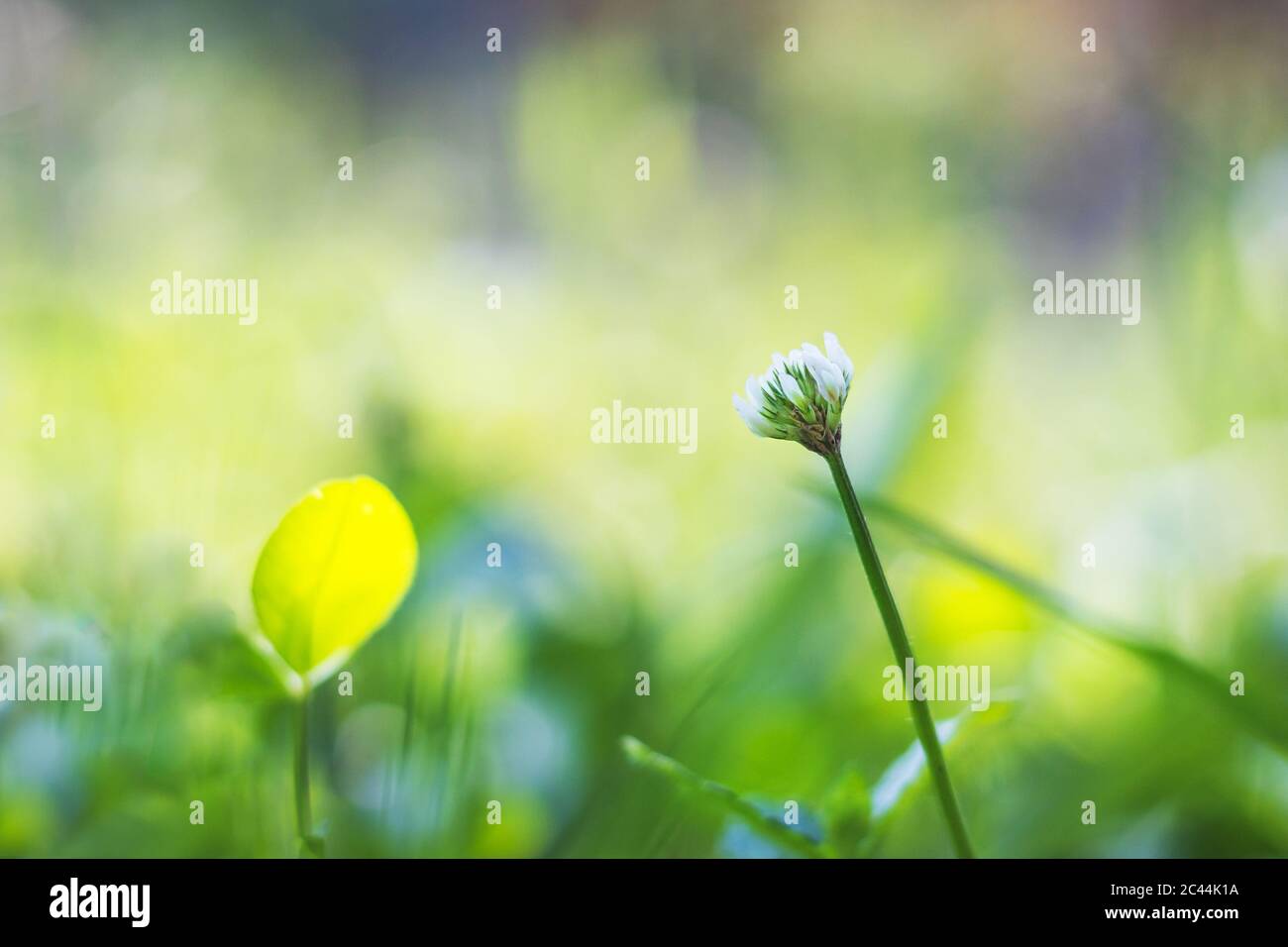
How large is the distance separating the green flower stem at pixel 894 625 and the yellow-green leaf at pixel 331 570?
0.14 metres

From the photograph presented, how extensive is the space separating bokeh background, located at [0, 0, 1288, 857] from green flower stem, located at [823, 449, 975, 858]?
0.03 m

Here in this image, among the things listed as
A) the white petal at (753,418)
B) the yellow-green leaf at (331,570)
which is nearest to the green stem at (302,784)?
the yellow-green leaf at (331,570)

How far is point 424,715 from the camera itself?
0.47 metres

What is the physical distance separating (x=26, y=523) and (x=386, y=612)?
34 centimetres

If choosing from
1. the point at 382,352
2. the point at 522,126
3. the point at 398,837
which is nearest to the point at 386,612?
the point at 398,837

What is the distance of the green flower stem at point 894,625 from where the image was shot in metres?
0.31

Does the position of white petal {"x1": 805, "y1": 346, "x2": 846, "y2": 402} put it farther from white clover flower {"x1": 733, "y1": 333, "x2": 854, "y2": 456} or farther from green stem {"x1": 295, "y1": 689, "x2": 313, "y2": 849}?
green stem {"x1": 295, "y1": 689, "x2": 313, "y2": 849}

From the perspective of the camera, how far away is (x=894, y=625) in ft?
1.01

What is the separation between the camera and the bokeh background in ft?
1.49

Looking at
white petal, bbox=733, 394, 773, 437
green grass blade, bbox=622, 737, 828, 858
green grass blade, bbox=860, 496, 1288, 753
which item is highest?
white petal, bbox=733, 394, 773, 437

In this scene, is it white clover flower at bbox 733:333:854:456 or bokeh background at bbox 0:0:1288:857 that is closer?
white clover flower at bbox 733:333:854:456

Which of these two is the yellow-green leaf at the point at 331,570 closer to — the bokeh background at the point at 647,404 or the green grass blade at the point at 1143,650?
the bokeh background at the point at 647,404

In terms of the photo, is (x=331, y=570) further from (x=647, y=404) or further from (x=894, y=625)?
(x=647, y=404)

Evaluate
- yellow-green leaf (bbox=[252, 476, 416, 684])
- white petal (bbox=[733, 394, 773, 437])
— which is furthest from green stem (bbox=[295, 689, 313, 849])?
white petal (bbox=[733, 394, 773, 437])
